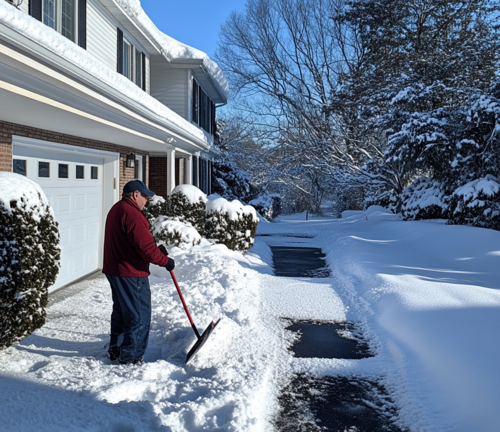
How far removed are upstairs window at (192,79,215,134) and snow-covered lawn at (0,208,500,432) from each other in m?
9.40

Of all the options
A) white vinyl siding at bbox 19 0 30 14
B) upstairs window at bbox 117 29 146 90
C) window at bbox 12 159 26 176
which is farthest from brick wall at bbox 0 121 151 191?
upstairs window at bbox 117 29 146 90

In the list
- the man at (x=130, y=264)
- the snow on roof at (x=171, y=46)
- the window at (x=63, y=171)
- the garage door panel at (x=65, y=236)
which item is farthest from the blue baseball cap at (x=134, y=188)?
the snow on roof at (x=171, y=46)

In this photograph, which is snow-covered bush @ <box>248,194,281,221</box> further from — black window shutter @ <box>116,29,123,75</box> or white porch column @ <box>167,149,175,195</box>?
black window shutter @ <box>116,29,123,75</box>

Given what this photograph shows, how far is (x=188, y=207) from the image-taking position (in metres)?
11.9

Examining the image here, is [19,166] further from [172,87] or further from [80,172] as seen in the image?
[172,87]

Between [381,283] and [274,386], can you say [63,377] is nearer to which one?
[274,386]

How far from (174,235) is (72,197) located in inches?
93.2

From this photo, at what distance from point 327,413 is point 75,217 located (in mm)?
6627

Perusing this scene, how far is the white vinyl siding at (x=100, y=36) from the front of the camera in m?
10.5

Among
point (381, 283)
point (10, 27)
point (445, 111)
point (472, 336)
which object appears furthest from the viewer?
point (445, 111)

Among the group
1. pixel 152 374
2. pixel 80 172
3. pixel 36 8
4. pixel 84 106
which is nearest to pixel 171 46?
pixel 80 172

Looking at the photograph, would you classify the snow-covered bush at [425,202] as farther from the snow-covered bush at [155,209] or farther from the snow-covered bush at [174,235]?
the snow-covered bush at [174,235]

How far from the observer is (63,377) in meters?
4.40

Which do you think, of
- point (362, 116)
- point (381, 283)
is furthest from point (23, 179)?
point (362, 116)
